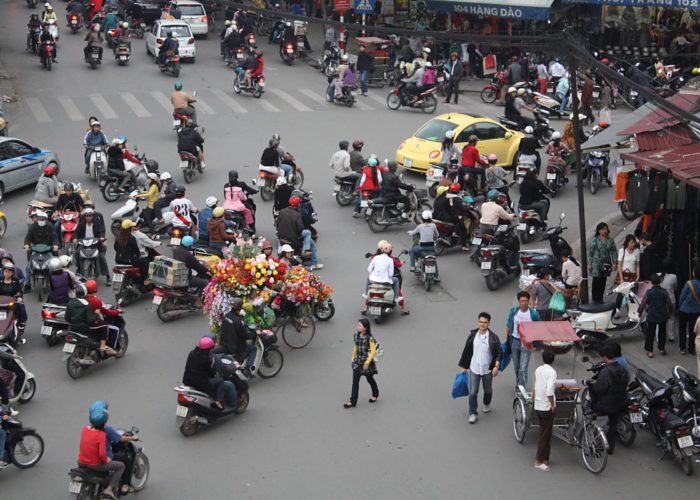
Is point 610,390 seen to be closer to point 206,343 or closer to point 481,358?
point 481,358

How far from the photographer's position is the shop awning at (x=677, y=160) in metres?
12.8

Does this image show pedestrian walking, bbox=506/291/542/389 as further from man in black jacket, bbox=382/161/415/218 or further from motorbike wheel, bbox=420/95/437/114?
motorbike wheel, bbox=420/95/437/114

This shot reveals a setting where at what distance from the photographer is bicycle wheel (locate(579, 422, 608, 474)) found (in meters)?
10.1

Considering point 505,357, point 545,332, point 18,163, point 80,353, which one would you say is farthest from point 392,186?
point 18,163

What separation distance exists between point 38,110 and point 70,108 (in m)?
0.99

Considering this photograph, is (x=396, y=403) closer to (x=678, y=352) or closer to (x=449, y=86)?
(x=678, y=352)

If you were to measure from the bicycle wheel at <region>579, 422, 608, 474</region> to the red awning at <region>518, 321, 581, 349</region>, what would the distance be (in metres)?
1.37

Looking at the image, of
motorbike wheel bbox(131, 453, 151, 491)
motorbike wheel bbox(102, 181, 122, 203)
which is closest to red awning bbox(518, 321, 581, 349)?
motorbike wheel bbox(131, 453, 151, 491)

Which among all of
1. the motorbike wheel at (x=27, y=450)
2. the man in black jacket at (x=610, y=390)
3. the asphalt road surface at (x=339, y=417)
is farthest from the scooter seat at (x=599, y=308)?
the motorbike wheel at (x=27, y=450)

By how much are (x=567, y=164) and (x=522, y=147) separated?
1.43 metres

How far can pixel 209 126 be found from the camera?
26797 mm

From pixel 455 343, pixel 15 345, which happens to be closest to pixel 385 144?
pixel 455 343

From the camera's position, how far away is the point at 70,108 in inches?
1108

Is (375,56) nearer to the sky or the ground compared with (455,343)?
nearer to the sky
